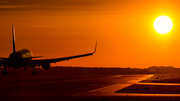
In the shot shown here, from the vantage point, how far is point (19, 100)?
3322 centimetres

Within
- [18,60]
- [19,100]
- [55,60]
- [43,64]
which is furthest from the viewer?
[55,60]

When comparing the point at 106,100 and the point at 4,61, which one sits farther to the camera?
the point at 4,61

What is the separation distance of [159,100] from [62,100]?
356 inches

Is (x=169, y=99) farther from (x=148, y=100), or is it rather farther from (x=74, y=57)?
(x=74, y=57)

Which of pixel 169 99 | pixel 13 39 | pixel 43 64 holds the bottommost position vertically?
pixel 169 99

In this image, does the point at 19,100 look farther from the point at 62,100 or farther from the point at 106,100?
the point at 106,100

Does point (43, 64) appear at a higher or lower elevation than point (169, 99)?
higher

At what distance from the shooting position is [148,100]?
113 feet

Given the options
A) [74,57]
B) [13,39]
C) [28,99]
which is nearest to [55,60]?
[74,57]

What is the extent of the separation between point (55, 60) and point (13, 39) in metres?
11.6

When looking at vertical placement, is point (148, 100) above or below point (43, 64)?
below

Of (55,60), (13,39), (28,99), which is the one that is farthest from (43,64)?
(28,99)

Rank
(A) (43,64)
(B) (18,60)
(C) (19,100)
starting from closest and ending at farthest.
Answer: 1. (C) (19,100)
2. (B) (18,60)
3. (A) (43,64)

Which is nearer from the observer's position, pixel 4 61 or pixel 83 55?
pixel 4 61
